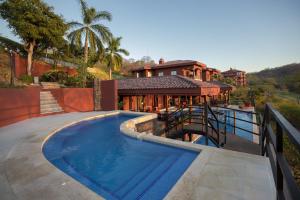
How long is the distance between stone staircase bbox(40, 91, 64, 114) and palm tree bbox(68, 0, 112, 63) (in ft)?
20.5

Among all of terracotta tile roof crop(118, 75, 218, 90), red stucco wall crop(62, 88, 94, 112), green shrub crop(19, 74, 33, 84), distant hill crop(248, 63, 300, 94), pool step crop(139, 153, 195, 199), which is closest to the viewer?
pool step crop(139, 153, 195, 199)

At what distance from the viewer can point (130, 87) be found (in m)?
17.4

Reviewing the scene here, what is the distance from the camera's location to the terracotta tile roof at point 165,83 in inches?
535

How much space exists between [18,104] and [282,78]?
75122 millimetres

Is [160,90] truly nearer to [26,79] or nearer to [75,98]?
[75,98]

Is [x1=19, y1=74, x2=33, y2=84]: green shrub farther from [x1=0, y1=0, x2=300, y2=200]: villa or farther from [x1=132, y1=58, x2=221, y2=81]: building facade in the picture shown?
[x1=132, y1=58, x2=221, y2=81]: building facade

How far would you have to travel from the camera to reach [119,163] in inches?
207

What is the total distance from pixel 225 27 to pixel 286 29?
317 inches

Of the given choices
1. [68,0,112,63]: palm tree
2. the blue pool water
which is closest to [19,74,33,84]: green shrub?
[68,0,112,63]: palm tree

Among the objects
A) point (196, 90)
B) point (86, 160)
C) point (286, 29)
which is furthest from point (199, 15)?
point (86, 160)

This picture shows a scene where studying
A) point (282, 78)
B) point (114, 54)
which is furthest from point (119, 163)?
point (282, 78)

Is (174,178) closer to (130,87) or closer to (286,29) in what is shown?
(130,87)

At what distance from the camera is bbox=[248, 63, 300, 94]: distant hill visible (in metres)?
46.5

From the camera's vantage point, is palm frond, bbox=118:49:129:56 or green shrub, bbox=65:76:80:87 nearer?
green shrub, bbox=65:76:80:87
